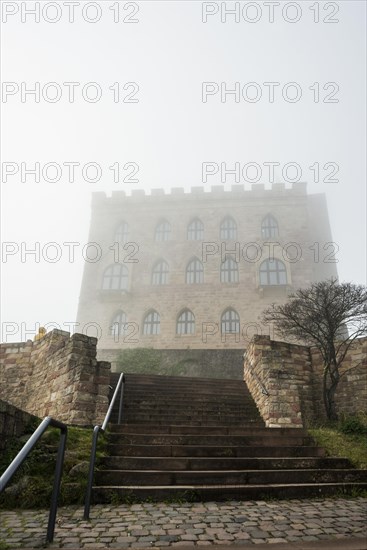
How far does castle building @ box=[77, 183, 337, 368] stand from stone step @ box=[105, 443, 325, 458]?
17988 mm

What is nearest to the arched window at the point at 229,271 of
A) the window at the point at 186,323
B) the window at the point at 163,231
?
the window at the point at 186,323

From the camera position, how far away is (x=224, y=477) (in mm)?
4855

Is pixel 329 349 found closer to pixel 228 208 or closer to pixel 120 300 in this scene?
pixel 120 300

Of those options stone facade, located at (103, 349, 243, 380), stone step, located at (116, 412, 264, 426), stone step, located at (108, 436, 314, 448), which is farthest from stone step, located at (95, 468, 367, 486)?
stone facade, located at (103, 349, 243, 380)

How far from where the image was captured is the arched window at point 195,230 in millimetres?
28812

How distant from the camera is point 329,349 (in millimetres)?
11781

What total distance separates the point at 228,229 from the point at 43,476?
25.5 m

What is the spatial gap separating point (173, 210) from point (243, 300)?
30.6 feet

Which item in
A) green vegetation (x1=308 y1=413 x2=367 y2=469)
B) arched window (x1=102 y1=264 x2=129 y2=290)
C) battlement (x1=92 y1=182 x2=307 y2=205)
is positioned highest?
battlement (x1=92 y1=182 x2=307 y2=205)

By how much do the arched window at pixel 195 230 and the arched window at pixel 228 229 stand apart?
5.02 feet

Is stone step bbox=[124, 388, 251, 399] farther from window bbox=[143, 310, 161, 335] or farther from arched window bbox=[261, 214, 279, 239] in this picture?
arched window bbox=[261, 214, 279, 239]

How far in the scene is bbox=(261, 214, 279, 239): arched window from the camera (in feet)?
92.5

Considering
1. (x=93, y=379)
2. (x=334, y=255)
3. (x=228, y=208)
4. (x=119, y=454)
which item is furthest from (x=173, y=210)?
(x=119, y=454)

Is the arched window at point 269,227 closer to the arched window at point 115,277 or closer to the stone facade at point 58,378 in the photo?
the arched window at point 115,277
